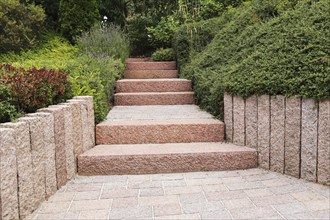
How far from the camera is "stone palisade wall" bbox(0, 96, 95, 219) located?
2.19m

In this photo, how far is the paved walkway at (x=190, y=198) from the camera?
244cm

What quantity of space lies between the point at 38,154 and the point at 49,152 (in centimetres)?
19

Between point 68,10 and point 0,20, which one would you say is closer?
point 0,20

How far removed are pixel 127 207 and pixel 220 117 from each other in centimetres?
199

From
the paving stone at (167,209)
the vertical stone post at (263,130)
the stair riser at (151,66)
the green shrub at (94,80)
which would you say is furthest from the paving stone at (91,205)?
the stair riser at (151,66)

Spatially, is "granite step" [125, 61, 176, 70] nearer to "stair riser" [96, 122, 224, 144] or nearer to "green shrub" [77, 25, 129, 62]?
"green shrub" [77, 25, 129, 62]

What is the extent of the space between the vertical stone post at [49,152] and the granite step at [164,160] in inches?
19.9

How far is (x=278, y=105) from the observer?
323cm

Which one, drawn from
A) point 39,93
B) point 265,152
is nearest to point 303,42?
point 265,152

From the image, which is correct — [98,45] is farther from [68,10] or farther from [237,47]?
[237,47]

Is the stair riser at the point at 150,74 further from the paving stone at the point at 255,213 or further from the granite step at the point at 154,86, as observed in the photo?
the paving stone at the point at 255,213

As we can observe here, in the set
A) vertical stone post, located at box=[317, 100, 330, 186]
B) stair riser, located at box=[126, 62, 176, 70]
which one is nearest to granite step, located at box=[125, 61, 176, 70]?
stair riser, located at box=[126, 62, 176, 70]

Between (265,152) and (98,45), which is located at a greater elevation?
(98,45)

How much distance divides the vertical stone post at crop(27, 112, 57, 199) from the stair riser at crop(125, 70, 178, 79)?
4.12m
